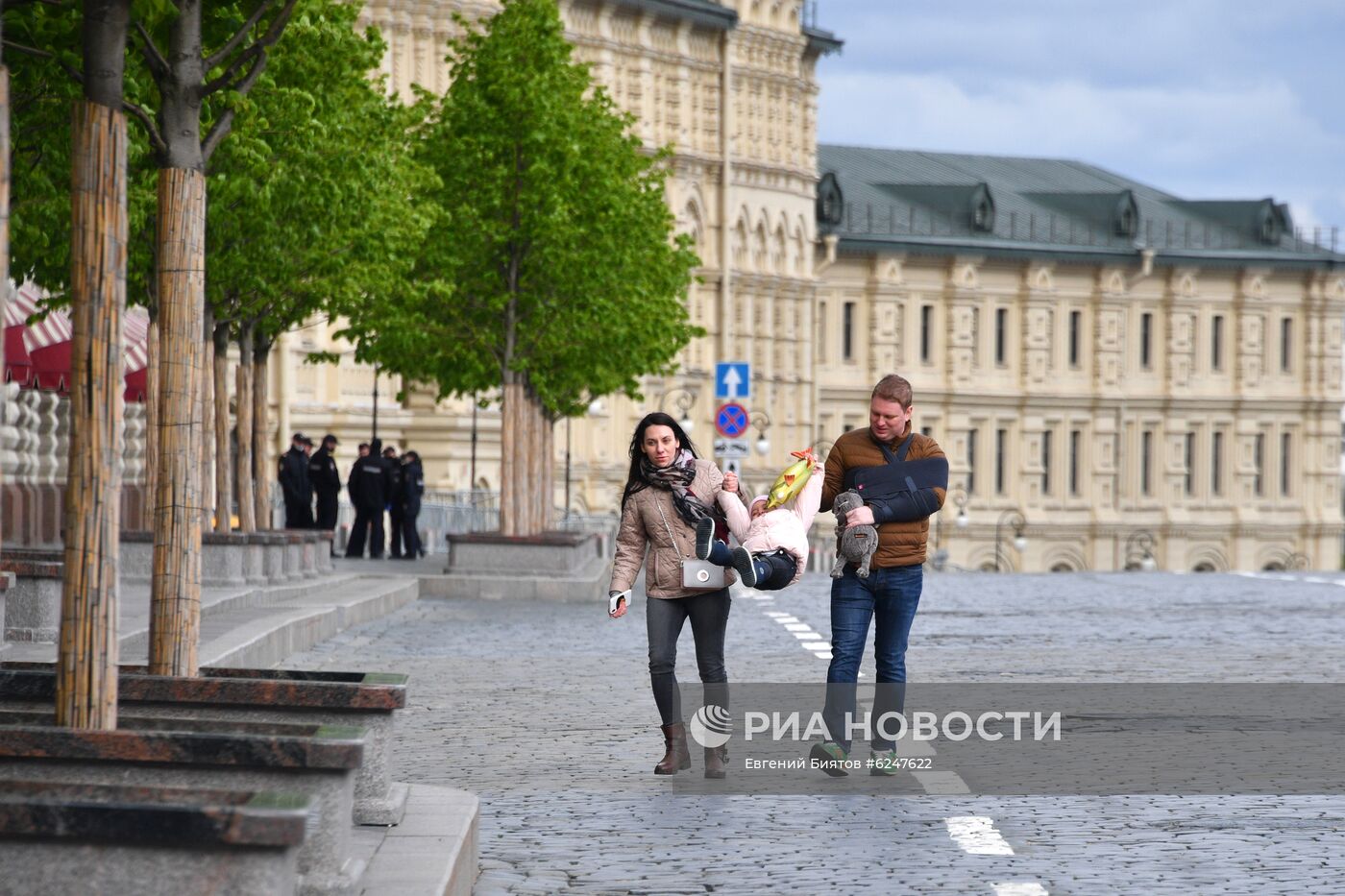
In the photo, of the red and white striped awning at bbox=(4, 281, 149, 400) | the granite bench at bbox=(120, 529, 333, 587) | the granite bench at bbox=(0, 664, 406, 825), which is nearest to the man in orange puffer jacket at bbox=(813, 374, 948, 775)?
the granite bench at bbox=(0, 664, 406, 825)

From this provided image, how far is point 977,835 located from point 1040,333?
104m

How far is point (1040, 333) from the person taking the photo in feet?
371

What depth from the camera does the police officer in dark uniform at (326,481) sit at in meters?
41.5

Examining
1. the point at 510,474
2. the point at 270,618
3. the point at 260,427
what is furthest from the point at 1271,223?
the point at 270,618

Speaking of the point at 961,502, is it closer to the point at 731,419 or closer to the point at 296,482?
the point at 731,419

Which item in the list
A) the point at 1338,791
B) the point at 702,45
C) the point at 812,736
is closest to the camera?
the point at 1338,791

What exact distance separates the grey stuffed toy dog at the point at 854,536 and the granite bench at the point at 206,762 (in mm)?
5051

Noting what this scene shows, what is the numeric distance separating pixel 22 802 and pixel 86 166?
290cm

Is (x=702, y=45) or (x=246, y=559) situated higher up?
(x=702, y=45)

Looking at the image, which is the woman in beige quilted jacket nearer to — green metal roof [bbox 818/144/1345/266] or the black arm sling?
the black arm sling

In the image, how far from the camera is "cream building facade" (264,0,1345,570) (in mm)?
95938

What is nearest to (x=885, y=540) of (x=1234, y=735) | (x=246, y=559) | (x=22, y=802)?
(x=1234, y=735)

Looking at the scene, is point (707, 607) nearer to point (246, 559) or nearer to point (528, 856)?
point (528, 856)

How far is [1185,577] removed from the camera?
44719 mm
